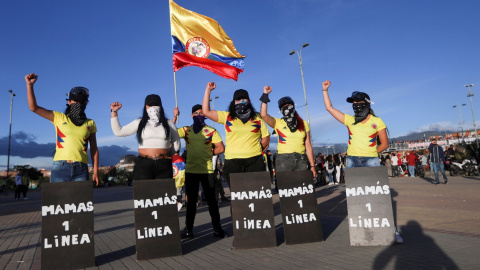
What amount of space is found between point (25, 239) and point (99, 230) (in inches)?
53.7

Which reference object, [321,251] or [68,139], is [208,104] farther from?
[321,251]

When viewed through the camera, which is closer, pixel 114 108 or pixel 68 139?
pixel 68 139

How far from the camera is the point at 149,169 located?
4949mm

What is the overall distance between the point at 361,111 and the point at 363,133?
0.36 meters

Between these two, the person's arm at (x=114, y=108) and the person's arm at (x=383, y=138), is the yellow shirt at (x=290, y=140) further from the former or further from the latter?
the person's arm at (x=114, y=108)

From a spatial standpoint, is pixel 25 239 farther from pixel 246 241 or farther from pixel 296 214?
pixel 296 214

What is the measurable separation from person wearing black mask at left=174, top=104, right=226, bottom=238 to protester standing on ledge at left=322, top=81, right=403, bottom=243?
85.1 inches

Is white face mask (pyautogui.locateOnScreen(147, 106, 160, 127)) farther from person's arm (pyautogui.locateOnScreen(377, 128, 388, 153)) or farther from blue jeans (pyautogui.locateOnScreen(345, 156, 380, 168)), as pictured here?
person's arm (pyautogui.locateOnScreen(377, 128, 388, 153))

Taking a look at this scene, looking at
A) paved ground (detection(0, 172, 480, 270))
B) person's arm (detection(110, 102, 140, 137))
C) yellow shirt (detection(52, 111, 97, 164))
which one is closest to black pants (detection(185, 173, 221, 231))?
paved ground (detection(0, 172, 480, 270))

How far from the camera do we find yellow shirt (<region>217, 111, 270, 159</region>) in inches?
212

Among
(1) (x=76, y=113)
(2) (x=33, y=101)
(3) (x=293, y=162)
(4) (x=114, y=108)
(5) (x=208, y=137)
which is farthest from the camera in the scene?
(5) (x=208, y=137)

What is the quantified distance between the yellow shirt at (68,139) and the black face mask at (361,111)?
13.1ft

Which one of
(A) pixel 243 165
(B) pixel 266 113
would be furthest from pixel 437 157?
(A) pixel 243 165

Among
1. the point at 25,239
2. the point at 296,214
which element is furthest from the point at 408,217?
the point at 25,239
